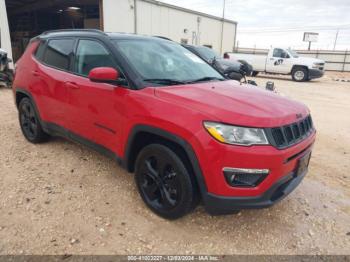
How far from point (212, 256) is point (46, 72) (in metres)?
3.23

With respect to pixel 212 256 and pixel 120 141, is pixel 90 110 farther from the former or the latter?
pixel 212 256

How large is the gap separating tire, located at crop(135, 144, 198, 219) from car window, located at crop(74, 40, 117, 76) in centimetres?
110

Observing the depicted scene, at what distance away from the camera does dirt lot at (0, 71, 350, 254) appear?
8.98 feet

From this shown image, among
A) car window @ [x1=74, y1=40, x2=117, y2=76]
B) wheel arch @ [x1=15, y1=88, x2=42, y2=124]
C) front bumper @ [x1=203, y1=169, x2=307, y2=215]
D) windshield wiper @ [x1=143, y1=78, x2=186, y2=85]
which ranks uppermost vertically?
car window @ [x1=74, y1=40, x2=117, y2=76]

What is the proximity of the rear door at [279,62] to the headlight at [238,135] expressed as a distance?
1786cm

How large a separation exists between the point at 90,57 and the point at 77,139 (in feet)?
3.42

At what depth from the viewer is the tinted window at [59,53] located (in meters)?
4.01

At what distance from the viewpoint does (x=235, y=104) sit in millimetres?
2717

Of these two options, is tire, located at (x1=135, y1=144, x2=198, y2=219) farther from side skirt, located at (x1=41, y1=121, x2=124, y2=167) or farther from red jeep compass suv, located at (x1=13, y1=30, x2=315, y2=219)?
side skirt, located at (x1=41, y1=121, x2=124, y2=167)

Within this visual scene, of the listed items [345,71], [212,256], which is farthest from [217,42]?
[212,256]

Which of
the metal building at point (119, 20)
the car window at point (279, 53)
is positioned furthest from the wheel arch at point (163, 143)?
the car window at point (279, 53)

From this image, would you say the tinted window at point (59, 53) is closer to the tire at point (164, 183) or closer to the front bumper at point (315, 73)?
the tire at point (164, 183)

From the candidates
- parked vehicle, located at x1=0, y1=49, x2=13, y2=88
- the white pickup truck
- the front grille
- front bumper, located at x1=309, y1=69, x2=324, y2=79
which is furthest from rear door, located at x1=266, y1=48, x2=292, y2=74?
the front grille

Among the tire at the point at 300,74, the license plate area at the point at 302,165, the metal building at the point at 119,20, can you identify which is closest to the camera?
the license plate area at the point at 302,165
